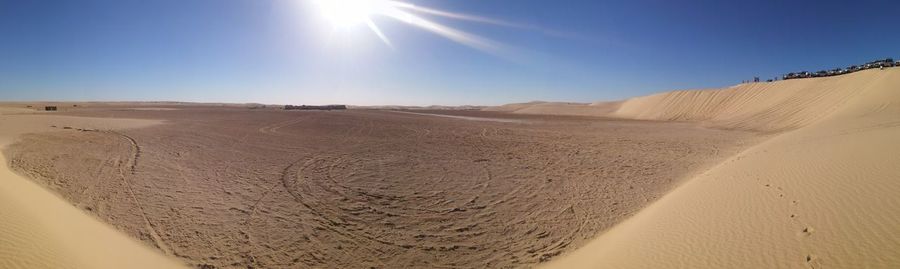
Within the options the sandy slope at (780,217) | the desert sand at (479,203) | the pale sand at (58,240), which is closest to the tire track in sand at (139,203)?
the desert sand at (479,203)

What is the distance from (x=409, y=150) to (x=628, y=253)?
1144 cm

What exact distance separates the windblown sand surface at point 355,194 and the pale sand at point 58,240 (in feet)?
1.14

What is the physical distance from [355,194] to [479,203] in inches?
119

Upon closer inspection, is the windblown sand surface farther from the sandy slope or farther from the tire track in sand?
the sandy slope

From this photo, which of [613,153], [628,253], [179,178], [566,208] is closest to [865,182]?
[628,253]

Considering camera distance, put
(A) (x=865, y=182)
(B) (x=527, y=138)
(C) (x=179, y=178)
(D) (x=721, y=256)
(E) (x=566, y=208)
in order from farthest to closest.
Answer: (B) (x=527, y=138) → (C) (x=179, y=178) → (E) (x=566, y=208) → (A) (x=865, y=182) → (D) (x=721, y=256)

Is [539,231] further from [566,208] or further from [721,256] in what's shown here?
[721,256]

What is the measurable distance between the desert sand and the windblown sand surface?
5 centimetres

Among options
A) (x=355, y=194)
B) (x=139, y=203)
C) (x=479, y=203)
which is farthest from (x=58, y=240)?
(x=479, y=203)

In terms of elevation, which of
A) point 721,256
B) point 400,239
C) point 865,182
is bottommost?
point 400,239

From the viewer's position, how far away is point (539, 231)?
24.4 ft

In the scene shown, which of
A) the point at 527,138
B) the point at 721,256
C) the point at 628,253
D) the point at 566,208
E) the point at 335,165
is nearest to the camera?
the point at 721,256

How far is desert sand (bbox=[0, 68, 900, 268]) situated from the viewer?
5297 millimetres

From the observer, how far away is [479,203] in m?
9.00
